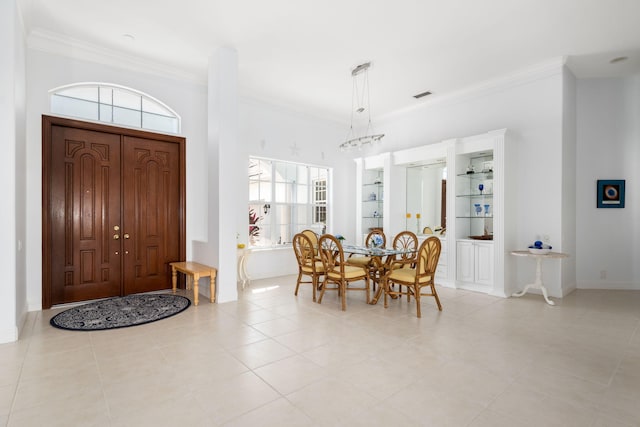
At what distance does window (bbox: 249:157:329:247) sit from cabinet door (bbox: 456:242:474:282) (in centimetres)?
292

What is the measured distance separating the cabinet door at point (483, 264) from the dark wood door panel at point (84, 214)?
5.44 metres

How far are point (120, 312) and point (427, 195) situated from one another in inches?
218

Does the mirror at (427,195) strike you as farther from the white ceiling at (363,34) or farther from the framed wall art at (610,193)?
the framed wall art at (610,193)

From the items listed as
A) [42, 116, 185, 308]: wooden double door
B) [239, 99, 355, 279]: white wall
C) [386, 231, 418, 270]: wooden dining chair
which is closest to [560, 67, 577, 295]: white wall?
[386, 231, 418, 270]: wooden dining chair

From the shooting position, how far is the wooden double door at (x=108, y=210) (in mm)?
4266

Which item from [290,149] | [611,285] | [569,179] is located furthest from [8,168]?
[611,285]

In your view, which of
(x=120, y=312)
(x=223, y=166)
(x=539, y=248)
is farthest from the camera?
(x=539, y=248)

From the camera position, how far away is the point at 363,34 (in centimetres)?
412

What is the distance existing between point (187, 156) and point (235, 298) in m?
2.39

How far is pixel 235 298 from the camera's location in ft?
15.5

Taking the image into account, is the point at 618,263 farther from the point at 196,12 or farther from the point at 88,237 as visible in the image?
the point at 88,237

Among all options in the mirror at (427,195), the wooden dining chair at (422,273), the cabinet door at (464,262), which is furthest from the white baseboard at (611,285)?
the wooden dining chair at (422,273)

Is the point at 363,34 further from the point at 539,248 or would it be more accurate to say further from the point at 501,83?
the point at 539,248

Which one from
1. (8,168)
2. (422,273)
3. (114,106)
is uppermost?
(114,106)
